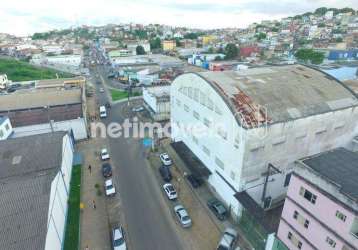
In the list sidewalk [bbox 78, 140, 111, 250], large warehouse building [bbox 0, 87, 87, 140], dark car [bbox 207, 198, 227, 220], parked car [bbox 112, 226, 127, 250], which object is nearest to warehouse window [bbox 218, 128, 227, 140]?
dark car [bbox 207, 198, 227, 220]

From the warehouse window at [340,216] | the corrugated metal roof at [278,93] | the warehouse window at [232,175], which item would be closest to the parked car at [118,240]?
the warehouse window at [232,175]

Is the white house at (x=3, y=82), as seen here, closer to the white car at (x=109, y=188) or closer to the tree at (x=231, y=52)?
the white car at (x=109, y=188)

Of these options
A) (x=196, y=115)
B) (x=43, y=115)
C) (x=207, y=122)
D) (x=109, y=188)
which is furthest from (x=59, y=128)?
(x=207, y=122)

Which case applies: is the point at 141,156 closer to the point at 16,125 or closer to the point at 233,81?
the point at 233,81

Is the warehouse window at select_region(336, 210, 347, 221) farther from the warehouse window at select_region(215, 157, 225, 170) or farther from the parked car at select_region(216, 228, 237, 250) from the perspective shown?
the warehouse window at select_region(215, 157, 225, 170)

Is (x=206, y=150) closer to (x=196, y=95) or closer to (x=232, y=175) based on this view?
(x=232, y=175)

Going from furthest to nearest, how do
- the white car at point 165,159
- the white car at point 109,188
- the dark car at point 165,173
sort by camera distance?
the white car at point 165,159 → the dark car at point 165,173 → the white car at point 109,188
